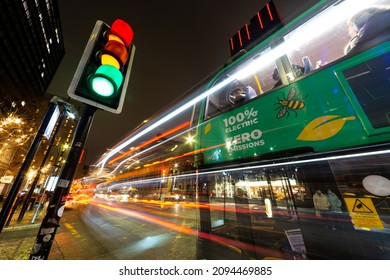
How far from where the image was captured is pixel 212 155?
3898mm

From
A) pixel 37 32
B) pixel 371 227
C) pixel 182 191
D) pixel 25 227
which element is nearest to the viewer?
pixel 371 227

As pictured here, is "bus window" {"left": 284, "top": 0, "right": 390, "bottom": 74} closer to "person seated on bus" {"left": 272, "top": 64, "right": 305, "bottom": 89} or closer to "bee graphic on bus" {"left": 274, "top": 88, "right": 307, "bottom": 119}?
"person seated on bus" {"left": 272, "top": 64, "right": 305, "bottom": 89}

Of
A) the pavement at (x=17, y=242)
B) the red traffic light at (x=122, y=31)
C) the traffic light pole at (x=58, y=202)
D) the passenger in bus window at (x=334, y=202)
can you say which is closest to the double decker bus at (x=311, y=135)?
the passenger in bus window at (x=334, y=202)

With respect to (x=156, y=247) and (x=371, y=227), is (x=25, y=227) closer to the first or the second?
(x=156, y=247)

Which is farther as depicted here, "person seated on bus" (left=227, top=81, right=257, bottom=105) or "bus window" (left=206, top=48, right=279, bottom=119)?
"person seated on bus" (left=227, top=81, right=257, bottom=105)

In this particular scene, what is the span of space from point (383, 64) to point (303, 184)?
Answer: 2028 millimetres

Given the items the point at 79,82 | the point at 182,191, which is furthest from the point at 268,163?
the point at 182,191

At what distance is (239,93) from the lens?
13.1 ft

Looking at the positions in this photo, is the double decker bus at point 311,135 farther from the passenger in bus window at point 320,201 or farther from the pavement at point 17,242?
the pavement at point 17,242

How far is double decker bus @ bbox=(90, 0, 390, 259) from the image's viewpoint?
2.09 meters

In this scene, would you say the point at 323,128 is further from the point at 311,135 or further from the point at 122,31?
the point at 122,31

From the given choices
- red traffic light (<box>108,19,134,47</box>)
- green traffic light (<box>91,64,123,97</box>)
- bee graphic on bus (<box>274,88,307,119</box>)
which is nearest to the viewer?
green traffic light (<box>91,64,123,97</box>)

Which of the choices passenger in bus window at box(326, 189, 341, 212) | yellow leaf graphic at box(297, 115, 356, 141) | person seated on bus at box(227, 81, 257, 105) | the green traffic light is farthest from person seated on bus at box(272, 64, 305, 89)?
the green traffic light

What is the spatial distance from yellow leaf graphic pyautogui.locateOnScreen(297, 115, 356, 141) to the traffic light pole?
10.0 feet
